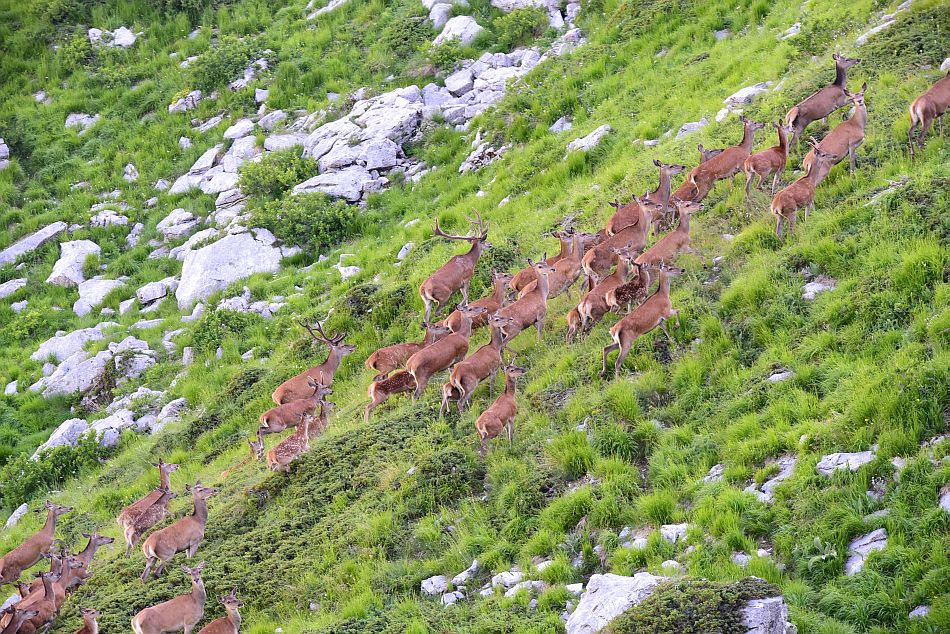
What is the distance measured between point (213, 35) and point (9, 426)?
15.7 metres

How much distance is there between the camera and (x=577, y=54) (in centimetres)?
2239

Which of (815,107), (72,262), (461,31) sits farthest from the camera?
(461,31)

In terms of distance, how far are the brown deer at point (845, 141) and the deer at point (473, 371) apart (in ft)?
16.0

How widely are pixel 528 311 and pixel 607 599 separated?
6197 mm

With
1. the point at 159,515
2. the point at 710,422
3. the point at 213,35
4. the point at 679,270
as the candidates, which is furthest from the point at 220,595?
the point at 213,35

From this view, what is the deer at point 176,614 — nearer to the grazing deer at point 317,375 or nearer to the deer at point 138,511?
the deer at point 138,511

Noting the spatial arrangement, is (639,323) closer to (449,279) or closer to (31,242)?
(449,279)

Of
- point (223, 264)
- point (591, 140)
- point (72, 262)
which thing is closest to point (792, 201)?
point (591, 140)

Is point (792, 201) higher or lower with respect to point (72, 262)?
higher

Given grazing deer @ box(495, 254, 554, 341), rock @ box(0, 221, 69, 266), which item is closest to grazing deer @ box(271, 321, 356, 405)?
grazing deer @ box(495, 254, 554, 341)

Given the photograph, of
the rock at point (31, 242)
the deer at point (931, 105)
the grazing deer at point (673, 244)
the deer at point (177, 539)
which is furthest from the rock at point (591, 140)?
the rock at point (31, 242)

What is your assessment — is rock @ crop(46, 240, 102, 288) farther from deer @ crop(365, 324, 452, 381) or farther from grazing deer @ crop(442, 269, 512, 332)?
grazing deer @ crop(442, 269, 512, 332)

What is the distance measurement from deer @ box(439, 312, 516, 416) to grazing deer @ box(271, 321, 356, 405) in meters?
2.98

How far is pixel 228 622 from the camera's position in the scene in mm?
9883
